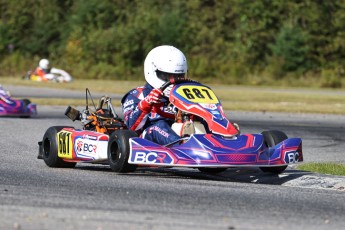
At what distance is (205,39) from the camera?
1821 inches

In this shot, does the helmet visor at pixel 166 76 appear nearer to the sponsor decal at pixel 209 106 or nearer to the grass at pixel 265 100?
the sponsor decal at pixel 209 106

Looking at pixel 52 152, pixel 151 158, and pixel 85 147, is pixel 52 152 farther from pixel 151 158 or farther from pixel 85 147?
pixel 151 158

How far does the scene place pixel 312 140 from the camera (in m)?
16.0

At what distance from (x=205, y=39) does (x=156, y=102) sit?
35.9 m

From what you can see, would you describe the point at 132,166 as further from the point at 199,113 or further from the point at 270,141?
the point at 270,141

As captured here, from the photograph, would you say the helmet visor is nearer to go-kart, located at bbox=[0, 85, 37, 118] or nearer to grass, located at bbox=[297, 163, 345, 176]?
grass, located at bbox=[297, 163, 345, 176]

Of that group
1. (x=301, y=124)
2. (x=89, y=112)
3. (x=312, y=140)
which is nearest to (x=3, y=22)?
(x=301, y=124)

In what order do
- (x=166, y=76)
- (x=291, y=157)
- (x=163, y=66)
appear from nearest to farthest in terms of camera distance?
1. (x=291, y=157)
2. (x=163, y=66)
3. (x=166, y=76)

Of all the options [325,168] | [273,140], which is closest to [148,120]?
[273,140]

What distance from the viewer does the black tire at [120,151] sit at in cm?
987

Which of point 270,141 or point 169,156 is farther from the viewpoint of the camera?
point 270,141

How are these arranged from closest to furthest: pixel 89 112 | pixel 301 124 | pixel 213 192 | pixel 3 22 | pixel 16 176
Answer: pixel 213 192 → pixel 16 176 → pixel 89 112 → pixel 301 124 → pixel 3 22

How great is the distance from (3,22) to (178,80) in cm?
4251

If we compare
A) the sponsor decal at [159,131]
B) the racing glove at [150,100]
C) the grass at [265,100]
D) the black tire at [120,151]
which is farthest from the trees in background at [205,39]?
the black tire at [120,151]
